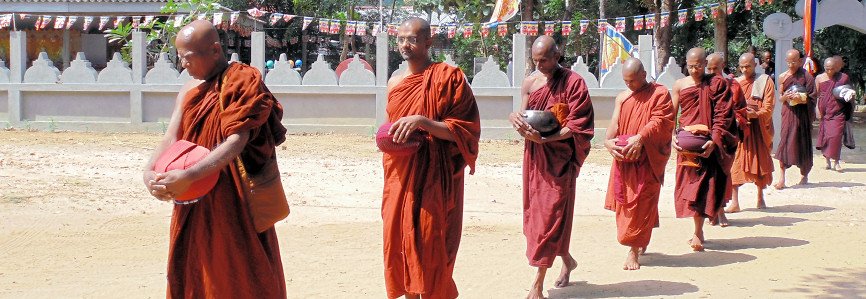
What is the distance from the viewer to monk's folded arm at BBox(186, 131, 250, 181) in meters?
3.84

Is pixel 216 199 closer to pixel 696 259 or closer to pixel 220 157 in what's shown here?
pixel 220 157

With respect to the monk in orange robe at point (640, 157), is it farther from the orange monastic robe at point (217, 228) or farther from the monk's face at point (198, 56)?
the monk's face at point (198, 56)

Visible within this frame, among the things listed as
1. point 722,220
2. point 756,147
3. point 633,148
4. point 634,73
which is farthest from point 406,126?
point 756,147

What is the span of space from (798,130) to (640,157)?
617 centimetres

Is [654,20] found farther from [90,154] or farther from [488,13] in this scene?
[90,154]

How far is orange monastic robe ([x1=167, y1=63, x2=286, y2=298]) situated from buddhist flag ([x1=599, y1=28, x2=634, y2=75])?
15.7m

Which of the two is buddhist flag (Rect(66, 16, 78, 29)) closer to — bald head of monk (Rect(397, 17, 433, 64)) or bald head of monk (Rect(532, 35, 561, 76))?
bald head of monk (Rect(532, 35, 561, 76))

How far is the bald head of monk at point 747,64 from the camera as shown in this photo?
10344 mm

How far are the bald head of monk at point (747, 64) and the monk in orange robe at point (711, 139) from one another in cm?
229

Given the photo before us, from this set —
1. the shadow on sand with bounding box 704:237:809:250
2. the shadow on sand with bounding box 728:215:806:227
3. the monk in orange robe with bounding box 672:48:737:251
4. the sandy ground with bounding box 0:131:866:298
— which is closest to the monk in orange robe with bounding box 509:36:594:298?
the sandy ground with bounding box 0:131:866:298

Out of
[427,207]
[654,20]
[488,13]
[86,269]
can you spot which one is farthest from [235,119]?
[488,13]

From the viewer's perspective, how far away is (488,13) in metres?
26.2

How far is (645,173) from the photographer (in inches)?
271

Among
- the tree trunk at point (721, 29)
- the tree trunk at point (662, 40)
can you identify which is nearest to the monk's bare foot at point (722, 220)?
the tree trunk at point (721, 29)
